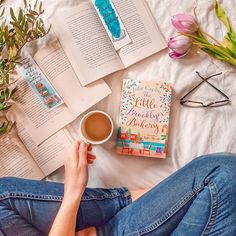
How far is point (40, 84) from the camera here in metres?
0.95

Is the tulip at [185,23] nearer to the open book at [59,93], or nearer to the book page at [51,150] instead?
the open book at [59,93]

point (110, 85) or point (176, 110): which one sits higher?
point (110, 85)

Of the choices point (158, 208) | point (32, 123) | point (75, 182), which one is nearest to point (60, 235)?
point (75, 182)

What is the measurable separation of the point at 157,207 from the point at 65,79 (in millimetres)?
402

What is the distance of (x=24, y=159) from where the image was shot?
95 centimetres

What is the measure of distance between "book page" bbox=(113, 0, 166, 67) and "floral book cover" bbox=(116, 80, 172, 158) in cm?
7

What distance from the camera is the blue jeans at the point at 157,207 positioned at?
30.9 inches

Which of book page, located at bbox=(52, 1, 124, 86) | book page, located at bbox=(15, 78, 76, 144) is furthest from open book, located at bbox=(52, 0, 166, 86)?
book page, located at bbox=(15, 78, 76, 144)

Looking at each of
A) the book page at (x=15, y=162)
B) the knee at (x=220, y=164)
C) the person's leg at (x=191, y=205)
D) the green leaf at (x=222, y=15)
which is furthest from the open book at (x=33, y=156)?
the green leaf at (x=222, y=15)

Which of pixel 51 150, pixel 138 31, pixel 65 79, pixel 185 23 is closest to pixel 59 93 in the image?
pixel 65 79

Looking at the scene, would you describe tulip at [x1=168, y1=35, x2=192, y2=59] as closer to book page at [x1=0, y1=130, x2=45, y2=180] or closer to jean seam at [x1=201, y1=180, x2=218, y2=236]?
jean seam at [x1=201, y1=180, x2=218, y2=236]

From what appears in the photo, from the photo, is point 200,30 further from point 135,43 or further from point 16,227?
point 16,227

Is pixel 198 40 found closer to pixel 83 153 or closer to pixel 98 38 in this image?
pixel 98 38

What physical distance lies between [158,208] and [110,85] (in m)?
0.34
